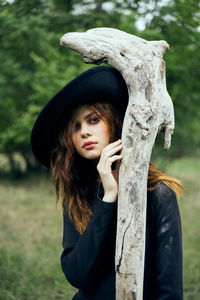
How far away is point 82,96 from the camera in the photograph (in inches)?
71.7

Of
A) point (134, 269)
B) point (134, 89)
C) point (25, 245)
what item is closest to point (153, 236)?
point (134, 269)

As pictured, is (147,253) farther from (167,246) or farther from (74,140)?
(74,140)

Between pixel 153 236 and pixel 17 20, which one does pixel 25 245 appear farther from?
pixel 153 236

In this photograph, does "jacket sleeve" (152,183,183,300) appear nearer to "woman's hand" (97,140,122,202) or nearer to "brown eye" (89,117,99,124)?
"woman's hand" (97,140,122,202)

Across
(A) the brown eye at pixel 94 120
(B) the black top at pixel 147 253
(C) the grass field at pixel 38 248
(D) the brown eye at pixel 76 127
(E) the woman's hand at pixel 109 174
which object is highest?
(A) the brown eye at pixel 94 120

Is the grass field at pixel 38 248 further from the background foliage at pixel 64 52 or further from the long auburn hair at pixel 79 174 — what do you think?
the background foliage at pixel 64 52

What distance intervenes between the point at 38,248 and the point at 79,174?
353cm

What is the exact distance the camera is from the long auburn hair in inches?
73.2

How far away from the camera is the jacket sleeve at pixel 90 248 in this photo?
1669 millimetres

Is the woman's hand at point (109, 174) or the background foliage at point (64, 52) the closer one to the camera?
the woman's hand at point (109, 174)

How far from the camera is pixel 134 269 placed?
1.62 meters

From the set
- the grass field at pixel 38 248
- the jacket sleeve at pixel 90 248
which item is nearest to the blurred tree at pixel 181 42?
the grass field at pixel 38 248

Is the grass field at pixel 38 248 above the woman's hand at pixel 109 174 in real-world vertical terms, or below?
below

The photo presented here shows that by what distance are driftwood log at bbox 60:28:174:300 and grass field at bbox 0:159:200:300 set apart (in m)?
1.06
